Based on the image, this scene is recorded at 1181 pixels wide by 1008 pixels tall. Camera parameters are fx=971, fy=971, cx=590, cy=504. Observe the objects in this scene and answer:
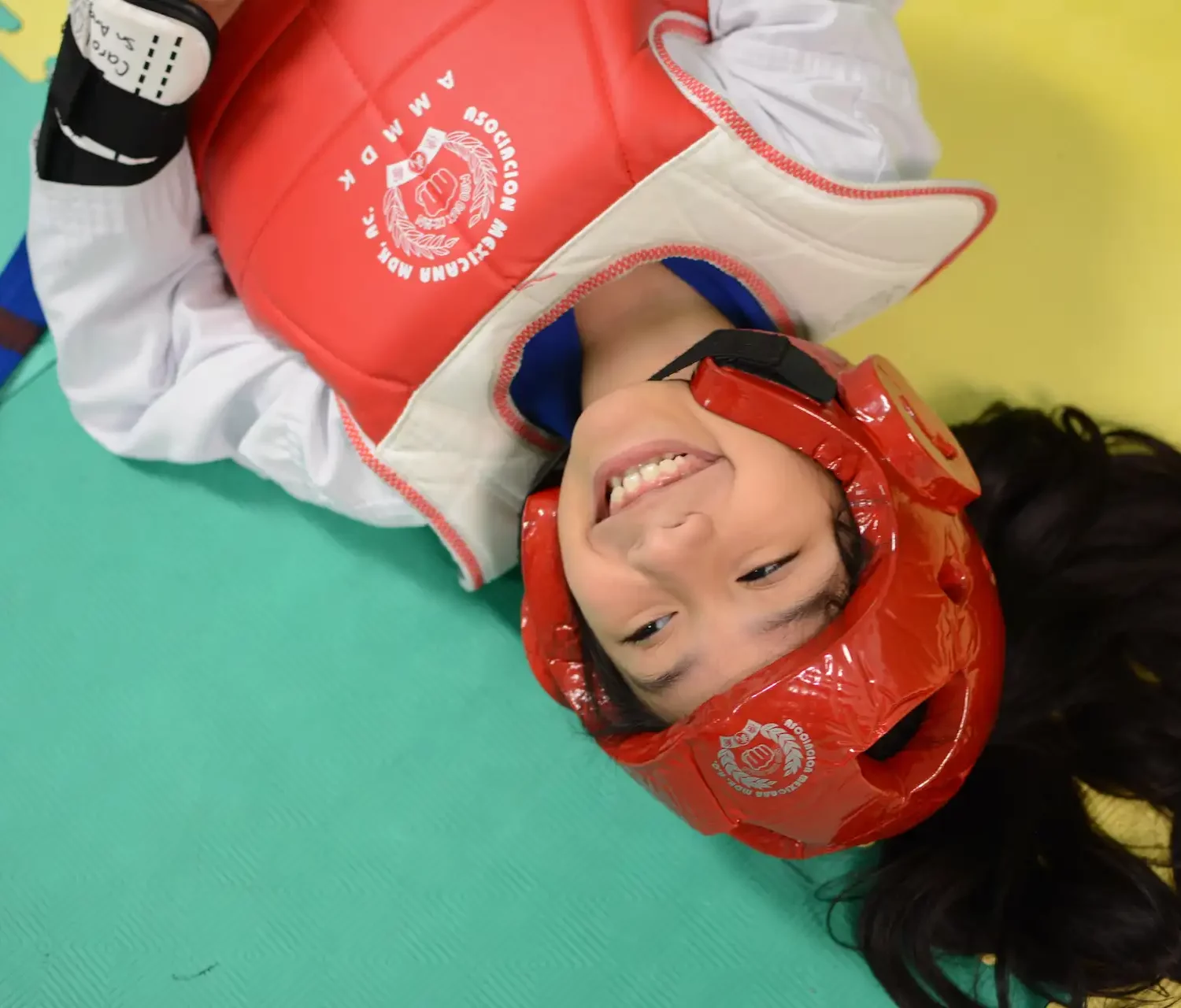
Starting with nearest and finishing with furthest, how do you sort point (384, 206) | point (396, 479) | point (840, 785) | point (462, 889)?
point (840, 785) → point (384, 206) → point (396, 479) → point (462, 889)

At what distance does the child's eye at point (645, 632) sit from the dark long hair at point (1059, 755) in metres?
0.11

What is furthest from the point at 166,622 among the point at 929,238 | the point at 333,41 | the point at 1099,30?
the point at 1099,30

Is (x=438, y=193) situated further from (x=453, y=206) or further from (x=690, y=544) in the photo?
(x=690, y=544)

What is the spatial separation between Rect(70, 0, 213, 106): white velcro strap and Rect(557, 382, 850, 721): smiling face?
0.43m

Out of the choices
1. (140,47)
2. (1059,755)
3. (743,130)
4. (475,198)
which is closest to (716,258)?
(743,130)

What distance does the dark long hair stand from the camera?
93 cm

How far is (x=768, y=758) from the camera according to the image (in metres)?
0.72

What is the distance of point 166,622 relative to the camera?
1.11m

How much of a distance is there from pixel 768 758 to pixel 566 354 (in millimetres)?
437

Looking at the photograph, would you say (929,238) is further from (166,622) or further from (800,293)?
(166,622)

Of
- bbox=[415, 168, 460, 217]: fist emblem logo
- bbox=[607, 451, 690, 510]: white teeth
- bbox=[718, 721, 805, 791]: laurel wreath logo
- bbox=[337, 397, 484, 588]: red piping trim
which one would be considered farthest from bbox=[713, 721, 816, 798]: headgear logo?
bbox=[415, 168, 460, 217]: fist emblem logo

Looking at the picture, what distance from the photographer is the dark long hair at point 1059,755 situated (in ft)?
3.04

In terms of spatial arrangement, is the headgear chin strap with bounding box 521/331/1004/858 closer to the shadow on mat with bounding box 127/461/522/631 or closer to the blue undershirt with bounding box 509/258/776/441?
the blue undershirt with bounding box 509/258/776/441

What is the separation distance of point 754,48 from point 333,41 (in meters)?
0.36
